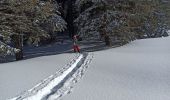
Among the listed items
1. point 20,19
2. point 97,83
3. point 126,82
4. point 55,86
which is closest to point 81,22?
point 20,19

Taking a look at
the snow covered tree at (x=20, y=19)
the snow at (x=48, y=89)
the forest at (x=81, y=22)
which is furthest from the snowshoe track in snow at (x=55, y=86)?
the forest at (x=81, y=22)

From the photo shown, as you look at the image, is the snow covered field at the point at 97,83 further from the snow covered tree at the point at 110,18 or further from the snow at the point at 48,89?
the snow covered tree at the point at 110,18

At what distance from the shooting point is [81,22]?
32031 mm

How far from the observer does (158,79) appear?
1282 cm

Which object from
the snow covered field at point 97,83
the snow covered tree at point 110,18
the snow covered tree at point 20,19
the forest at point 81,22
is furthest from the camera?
the snow covered tree at point 110,18

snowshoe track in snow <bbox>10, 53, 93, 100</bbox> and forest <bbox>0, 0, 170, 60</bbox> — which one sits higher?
forest <bbox>0, 0, 170, 60</bbox>

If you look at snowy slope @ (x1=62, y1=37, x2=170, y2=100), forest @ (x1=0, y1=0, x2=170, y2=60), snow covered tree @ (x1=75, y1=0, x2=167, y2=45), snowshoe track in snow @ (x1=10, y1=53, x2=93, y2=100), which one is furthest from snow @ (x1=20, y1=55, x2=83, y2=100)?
snow covered tree @ (x1=75, y1=0, x2=167, y2=45)

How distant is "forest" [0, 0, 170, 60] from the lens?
23469 millimetres

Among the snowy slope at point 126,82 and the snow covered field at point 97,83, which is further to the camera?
the snow covered field at point 97,83

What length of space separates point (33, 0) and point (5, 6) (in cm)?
216

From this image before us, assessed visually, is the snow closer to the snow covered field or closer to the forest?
the snow covered field

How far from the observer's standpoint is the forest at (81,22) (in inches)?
924

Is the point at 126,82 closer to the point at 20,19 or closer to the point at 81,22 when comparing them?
the point at 20,19

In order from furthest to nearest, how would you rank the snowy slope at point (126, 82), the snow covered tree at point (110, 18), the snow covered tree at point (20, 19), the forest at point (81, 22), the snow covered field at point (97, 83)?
the snow covered tree at point (110, 18), the forest at point (81, 22), the snow covered tree at point (20, 19), the snow covered field at point (97, 83), the snowy slope at point (126, 82)
